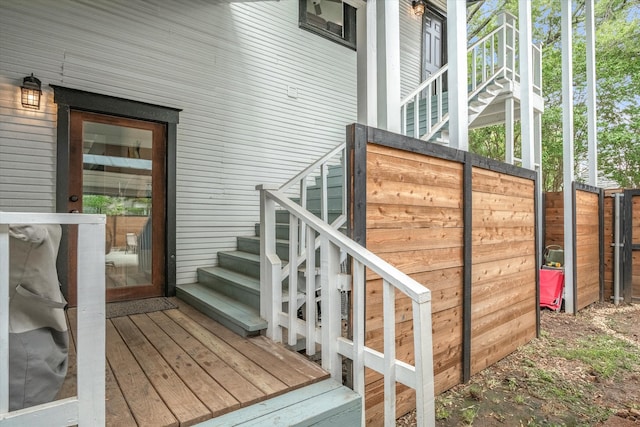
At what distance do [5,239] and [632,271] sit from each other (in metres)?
7.47

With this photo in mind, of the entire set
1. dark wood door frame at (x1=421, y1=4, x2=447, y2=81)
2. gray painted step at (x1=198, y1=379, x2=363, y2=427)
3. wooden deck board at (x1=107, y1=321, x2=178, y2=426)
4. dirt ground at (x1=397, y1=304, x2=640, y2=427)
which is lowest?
dirt ground at (x1=397, y1=304, x2=640, y2=427)

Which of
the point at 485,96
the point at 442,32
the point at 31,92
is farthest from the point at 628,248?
the point at 31,92

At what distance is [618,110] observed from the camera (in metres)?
9.17

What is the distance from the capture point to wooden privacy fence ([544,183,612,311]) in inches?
195

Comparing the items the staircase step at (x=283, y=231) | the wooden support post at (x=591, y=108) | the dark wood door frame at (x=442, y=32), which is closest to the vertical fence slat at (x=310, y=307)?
the staircase step at (x=283, y=231)

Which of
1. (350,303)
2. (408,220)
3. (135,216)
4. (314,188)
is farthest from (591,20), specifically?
(135,216)

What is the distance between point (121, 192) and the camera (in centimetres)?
353

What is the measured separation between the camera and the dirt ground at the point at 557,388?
2.34m

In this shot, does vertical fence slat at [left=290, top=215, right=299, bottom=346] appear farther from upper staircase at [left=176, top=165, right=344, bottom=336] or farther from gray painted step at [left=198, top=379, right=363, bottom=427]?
gray painted step at [left=198, top=379, right=363, bottom=427]

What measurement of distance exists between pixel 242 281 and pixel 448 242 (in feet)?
5.93

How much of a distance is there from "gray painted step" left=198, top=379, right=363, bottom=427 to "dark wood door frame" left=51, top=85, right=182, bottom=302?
242 centimetres

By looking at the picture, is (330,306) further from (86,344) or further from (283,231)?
(283,231)

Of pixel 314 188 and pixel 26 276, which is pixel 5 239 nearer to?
pixel 26 276

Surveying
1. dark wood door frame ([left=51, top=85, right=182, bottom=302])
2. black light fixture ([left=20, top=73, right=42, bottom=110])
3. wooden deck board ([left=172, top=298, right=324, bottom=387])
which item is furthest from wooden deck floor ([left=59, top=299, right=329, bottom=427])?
black light fixture ([left=20, top=73, right=42, bottom=110])
